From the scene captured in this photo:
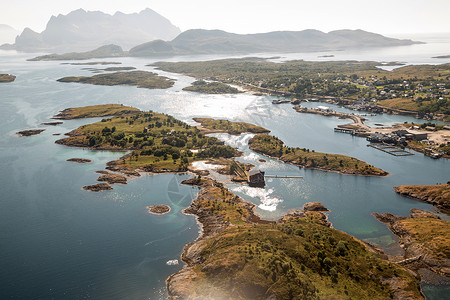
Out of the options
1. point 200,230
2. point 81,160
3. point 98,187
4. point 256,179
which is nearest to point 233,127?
point 256,179

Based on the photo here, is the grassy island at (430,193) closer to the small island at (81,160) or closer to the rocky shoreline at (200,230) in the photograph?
the rocky shoreline at (200,230)

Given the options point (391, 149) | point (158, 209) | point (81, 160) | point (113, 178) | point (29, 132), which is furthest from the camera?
point (29, 132)

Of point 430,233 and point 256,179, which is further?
point 256,179

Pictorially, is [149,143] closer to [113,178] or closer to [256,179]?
[113,178]

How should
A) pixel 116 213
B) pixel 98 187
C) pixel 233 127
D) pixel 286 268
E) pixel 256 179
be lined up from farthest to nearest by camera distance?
pixel 233 127 → pixel 256 179 → pixel 98 187 → pixel 116 213 → pixel 286 268

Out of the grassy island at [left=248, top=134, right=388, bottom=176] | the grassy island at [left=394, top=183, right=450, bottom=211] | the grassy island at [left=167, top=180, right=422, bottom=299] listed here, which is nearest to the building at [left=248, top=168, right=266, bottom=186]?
the grassy island at [left=248, top=134, right=388, bottom=176]

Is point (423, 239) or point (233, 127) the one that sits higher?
point (233, 127)

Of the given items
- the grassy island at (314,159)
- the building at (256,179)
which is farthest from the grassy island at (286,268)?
the grassy island at (314,159)

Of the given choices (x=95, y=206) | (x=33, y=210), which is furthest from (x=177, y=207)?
(x=33, y=210)
